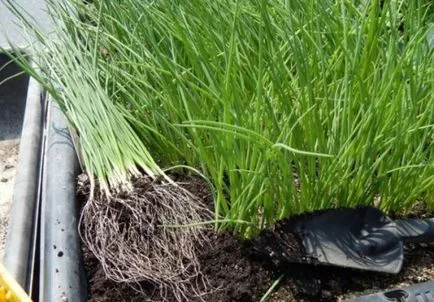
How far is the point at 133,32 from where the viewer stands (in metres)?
1.29

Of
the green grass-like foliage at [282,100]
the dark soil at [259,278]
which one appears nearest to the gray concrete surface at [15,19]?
the green grass-like foliage at [282,100]

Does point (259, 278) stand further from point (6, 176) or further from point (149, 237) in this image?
point (6, 176)

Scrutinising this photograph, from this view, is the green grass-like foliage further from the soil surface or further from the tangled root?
the soil surface

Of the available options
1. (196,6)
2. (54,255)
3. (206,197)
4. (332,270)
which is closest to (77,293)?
(54,255)

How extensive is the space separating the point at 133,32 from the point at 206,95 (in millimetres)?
237

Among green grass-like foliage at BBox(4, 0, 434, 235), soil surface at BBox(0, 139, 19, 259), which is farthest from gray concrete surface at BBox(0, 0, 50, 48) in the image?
green grass-like foliage at BBox(4, 0, 434, 235)

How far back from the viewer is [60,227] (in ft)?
3.58

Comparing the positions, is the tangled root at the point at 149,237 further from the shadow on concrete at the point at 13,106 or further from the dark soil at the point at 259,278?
the shadow on concrete at the point at 13,106

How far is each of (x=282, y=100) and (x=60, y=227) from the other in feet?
1.22

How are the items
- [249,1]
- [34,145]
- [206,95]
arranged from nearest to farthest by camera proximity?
[206,95] → [249,1] → [34,145]

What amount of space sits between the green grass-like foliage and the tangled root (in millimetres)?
66

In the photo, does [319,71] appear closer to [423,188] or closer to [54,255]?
[423,188]

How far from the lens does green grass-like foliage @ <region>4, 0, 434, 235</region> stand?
1085mm

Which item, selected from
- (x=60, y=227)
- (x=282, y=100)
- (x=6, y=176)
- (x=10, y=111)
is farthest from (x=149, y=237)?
(x=10, y=111)
